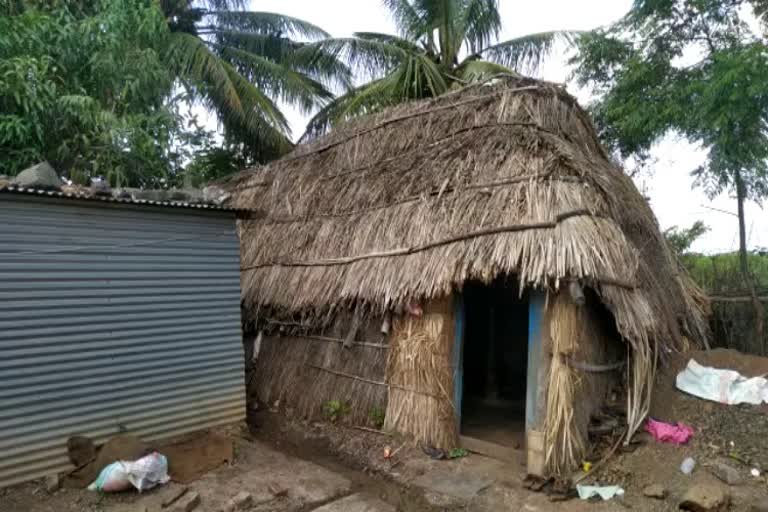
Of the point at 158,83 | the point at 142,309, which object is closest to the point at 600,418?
the point at 142,309

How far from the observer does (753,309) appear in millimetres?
6633

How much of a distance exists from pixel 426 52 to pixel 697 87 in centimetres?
694

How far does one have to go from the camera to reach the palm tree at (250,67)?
Answer: 1044cm

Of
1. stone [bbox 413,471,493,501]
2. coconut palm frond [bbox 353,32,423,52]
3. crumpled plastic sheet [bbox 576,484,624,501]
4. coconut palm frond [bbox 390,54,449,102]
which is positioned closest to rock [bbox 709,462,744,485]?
crumpled plastic sheet [bbox 576,484,624,501]

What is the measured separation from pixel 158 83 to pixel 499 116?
199 inches

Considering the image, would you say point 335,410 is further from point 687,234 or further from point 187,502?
point 687,234

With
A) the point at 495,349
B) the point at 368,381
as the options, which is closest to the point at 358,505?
the point at 368,381

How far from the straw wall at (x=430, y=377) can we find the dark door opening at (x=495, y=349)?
2.24 meters

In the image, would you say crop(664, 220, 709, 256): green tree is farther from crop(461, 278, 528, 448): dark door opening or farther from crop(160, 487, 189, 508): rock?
crop(160, 487, 189, 508): rock

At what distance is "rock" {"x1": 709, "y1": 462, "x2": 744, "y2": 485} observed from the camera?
4.32m

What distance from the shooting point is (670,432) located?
15.9 ft

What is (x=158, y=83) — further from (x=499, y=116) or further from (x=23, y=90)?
(x=499, y=116)

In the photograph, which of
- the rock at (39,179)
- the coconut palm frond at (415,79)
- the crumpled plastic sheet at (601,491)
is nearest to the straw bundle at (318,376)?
the crumpled plastic sheet at (601,491)

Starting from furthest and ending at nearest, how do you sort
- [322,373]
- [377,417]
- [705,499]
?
[322,373] → [377,417] → [705,499]
